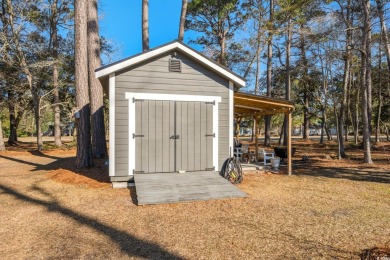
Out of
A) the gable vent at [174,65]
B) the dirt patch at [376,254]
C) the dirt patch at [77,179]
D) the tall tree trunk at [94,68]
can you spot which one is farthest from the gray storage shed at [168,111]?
the dirt patch at [376,254]

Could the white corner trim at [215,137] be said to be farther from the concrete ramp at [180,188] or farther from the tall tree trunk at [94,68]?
Result: the tall tree trunk at [94,68]

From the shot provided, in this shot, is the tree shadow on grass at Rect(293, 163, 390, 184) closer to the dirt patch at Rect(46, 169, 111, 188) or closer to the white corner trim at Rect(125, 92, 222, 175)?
the white corner trim at Rect(125, 92, 222, 175)

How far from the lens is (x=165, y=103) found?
7.05 metres

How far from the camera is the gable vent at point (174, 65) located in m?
7.09

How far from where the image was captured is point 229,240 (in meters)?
3.62

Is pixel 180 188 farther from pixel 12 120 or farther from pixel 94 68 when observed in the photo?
pixel 12 120

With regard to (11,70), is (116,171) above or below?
below

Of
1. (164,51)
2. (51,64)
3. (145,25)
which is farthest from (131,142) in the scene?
(51,64)

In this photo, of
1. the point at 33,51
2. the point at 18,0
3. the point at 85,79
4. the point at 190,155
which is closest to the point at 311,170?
the point at 190,155

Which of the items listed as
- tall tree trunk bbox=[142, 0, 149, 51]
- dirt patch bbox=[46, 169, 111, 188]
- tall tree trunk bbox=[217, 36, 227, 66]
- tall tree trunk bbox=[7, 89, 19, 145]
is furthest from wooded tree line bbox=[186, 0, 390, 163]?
tall tree trunk bbox=[7, 89, 19, 145]

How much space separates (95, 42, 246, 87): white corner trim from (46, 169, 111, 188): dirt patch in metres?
2.93

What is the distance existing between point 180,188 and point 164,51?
11.9 feet

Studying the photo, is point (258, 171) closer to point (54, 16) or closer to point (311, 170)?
point (311, 170)

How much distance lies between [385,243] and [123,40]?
20515 mm
